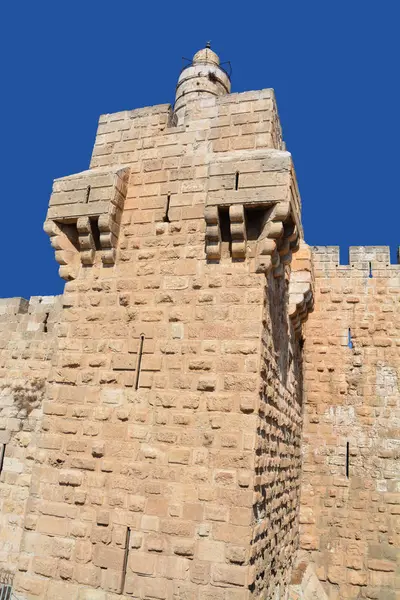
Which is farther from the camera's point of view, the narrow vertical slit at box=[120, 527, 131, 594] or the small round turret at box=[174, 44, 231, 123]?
the small round turret at box=[174, 44, 231, 123]

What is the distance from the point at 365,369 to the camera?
8.36 m

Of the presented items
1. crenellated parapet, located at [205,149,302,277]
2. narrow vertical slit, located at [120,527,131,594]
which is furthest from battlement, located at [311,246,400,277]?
narrow vertical slit, located at [120,527,131,594]

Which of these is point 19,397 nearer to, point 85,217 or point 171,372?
point 85,217

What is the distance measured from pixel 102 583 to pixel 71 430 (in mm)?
1436

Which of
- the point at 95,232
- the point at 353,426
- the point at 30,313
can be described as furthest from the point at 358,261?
the point at 30,313

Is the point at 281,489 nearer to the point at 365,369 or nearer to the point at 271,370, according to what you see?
the point at 271,370

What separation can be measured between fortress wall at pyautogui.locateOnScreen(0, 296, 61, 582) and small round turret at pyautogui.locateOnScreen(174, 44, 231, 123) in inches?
192

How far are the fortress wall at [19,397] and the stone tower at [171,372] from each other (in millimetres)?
523

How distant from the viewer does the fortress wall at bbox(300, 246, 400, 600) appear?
7.48 m

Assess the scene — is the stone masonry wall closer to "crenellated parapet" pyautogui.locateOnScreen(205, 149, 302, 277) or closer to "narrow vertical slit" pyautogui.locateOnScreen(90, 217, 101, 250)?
"crenellated parapet" pyautogui.locateOnScreen(205, 149, 302, 277)

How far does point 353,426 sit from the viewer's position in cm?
813

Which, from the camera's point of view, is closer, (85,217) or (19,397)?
(85,217)

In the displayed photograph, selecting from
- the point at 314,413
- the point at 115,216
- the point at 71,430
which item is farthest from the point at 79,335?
the point at 314,413

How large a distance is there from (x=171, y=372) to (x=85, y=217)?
2.00 meters
